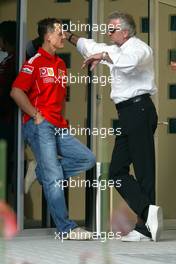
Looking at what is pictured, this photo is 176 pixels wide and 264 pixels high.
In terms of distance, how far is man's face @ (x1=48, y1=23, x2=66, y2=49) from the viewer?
576cm

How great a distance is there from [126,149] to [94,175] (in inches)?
32.8

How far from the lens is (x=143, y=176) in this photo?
17.7 ft

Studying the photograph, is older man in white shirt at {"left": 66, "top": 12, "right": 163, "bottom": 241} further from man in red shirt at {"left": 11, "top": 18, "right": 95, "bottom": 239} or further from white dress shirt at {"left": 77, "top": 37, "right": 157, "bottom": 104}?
man in red shirt at {"left": 11, "top": 18, "right": 95, "bottom": 239}

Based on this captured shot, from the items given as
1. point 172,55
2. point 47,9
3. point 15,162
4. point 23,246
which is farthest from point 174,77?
point 23,246

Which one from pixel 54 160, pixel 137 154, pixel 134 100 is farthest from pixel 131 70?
pixel 54 160

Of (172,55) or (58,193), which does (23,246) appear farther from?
(172,55)

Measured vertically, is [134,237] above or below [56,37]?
below

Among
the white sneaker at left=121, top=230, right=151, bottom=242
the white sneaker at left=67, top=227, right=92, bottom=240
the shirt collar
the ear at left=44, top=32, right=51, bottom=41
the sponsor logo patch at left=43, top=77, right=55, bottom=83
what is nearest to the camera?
the white sneaker at left=121, top=230, right=151, bottom=242

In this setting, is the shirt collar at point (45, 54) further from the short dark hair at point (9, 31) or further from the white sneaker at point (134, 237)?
the white sneaker at point (134, 237)

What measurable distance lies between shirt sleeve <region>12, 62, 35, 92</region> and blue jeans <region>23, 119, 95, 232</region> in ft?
0.96

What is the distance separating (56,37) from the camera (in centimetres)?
578

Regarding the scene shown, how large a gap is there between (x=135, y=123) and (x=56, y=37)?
111 centimetres

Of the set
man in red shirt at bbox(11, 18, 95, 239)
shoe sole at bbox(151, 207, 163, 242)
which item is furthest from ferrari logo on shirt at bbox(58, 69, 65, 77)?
shoe sole at bbox(151, 207, 163, 242)

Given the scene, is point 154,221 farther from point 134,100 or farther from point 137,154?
point 134,100
